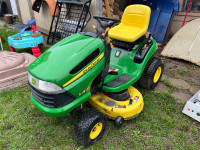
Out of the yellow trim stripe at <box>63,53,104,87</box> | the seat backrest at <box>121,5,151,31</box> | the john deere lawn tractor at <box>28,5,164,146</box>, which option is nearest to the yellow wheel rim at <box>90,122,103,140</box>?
the john deere lawn tractor at <box>28,5,164,146</box>

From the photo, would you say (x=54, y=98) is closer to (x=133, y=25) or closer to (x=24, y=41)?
(x=133, y=25)

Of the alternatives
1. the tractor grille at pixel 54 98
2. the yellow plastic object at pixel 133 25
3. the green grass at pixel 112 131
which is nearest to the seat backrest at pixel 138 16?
the yellow plastic object at pixel 133 25

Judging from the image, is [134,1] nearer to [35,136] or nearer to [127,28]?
[127,28]

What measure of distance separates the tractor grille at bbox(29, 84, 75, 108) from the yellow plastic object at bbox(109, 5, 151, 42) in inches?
49.9

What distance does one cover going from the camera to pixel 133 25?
2.73 meters

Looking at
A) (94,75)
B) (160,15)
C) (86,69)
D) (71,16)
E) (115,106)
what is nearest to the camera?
(86,69)

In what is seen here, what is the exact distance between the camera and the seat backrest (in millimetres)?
2533

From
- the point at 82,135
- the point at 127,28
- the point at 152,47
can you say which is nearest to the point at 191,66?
the point at 152,47

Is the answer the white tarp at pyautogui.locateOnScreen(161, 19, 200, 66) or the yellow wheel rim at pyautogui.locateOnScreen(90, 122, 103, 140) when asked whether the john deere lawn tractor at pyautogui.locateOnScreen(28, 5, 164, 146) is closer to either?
the yellow wheel rim at pyautogui.locateOnScreen(90, 122, 103, 140)

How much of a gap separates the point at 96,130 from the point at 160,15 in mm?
4207

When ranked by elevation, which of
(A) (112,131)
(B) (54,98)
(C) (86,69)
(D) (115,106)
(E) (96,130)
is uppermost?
(C) (86,69)

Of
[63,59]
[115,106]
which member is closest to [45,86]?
[63,59]

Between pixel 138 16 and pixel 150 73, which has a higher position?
pixel 138 16

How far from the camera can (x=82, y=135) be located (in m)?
1.72
